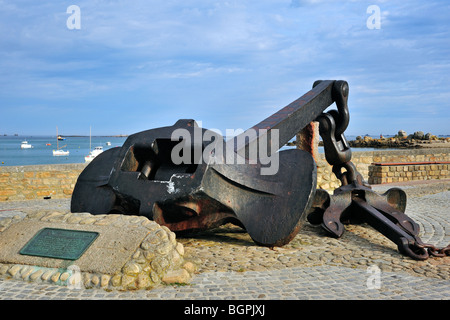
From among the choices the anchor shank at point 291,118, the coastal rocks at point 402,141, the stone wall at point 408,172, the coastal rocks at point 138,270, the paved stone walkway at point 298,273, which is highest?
the coastal rocks at point 402,141

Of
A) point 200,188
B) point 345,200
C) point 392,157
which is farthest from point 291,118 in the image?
point 392,157

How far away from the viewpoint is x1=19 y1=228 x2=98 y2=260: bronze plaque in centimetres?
354

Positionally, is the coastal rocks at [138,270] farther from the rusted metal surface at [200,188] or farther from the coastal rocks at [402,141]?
the coastal rocks at [402,141]

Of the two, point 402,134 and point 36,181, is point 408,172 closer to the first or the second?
point 36,181

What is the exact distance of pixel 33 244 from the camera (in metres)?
3.73

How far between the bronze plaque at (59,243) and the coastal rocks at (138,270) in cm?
13

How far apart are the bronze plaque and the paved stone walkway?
30 cm

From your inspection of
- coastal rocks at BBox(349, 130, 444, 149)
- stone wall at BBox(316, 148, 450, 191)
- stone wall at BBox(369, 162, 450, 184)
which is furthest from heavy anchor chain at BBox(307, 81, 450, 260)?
coastal rocks at BBox(349, 130, 444, 149)

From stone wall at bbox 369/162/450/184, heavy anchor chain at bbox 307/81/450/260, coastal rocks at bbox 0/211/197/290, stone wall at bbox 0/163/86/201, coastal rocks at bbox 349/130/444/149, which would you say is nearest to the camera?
coastal rocks at bbox 0/211/197/290

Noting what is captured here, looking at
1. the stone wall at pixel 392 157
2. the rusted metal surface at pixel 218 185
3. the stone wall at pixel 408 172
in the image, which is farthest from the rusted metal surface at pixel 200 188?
the stone wall at pixel 408 172

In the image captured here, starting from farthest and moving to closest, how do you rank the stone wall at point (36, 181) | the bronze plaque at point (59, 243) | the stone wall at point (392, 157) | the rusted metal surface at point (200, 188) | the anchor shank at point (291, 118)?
the stone wall at point (392, 157), the stone wall at point (36, 181), the anchor shank at point (291, 118), the rusted metal surface at point (200, 188), the bronze plaque at point (59, 243)

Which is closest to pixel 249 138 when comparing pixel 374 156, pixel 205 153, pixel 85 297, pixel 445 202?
pixel 205 153

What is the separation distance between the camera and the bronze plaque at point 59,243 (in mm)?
3541

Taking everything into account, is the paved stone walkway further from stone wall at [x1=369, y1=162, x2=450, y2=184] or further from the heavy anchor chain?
stone wall at [x1=369, y1=162, x2=450, y2=184]
